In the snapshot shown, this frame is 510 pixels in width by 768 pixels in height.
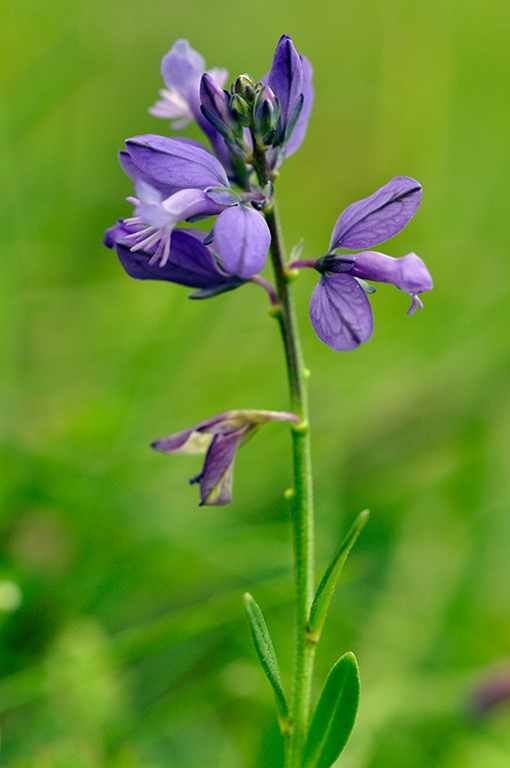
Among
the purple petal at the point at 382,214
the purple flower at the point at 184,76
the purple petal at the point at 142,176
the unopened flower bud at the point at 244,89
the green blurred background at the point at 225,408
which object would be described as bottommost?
the green blurred background at the point at 225,408

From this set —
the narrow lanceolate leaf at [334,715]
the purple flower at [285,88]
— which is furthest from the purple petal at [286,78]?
the narrow lanceolate leaf at [334,715]

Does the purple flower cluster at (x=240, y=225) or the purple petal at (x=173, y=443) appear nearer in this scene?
the purple flower cluster at (x=240, y=225)

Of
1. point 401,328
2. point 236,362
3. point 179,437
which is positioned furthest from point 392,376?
point 179,437

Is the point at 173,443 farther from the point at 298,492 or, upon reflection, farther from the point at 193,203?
the point at 193,203

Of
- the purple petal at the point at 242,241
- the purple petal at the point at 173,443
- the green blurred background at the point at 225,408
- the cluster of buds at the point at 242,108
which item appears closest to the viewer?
the purple petal at the point at 242,241

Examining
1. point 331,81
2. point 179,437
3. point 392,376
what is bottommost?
point 392,376

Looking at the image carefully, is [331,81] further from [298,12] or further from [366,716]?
[366,716]

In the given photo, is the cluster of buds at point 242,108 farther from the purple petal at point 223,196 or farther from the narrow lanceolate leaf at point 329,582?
the narrow lanceolate leaf at point 329,582
